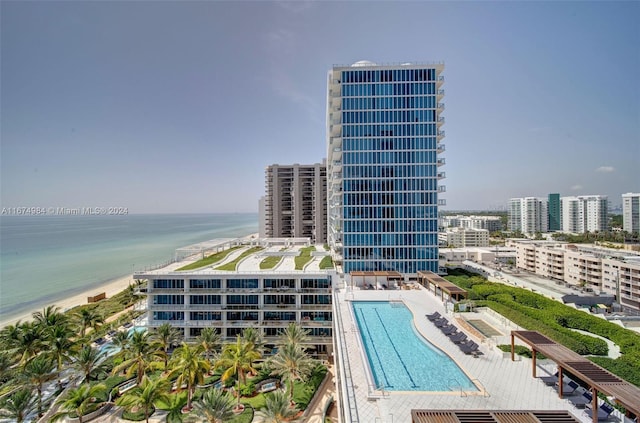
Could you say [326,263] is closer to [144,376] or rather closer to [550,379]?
[144,376]

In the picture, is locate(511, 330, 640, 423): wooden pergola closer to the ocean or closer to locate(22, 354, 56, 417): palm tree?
locate(22, 354, 56, 417): palm tree

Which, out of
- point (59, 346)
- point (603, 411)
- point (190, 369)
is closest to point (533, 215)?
point (603, 411)

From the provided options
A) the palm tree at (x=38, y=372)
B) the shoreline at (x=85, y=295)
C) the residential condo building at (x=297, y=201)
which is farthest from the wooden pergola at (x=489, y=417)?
the residential condo building at (x=297, y=201)

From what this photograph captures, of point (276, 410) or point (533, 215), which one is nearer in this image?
point (276, 410)

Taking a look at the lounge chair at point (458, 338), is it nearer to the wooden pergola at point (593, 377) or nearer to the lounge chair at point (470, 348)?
the lounge chair at point (470, 348)

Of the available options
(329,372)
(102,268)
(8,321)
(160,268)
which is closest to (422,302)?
(329,372)
